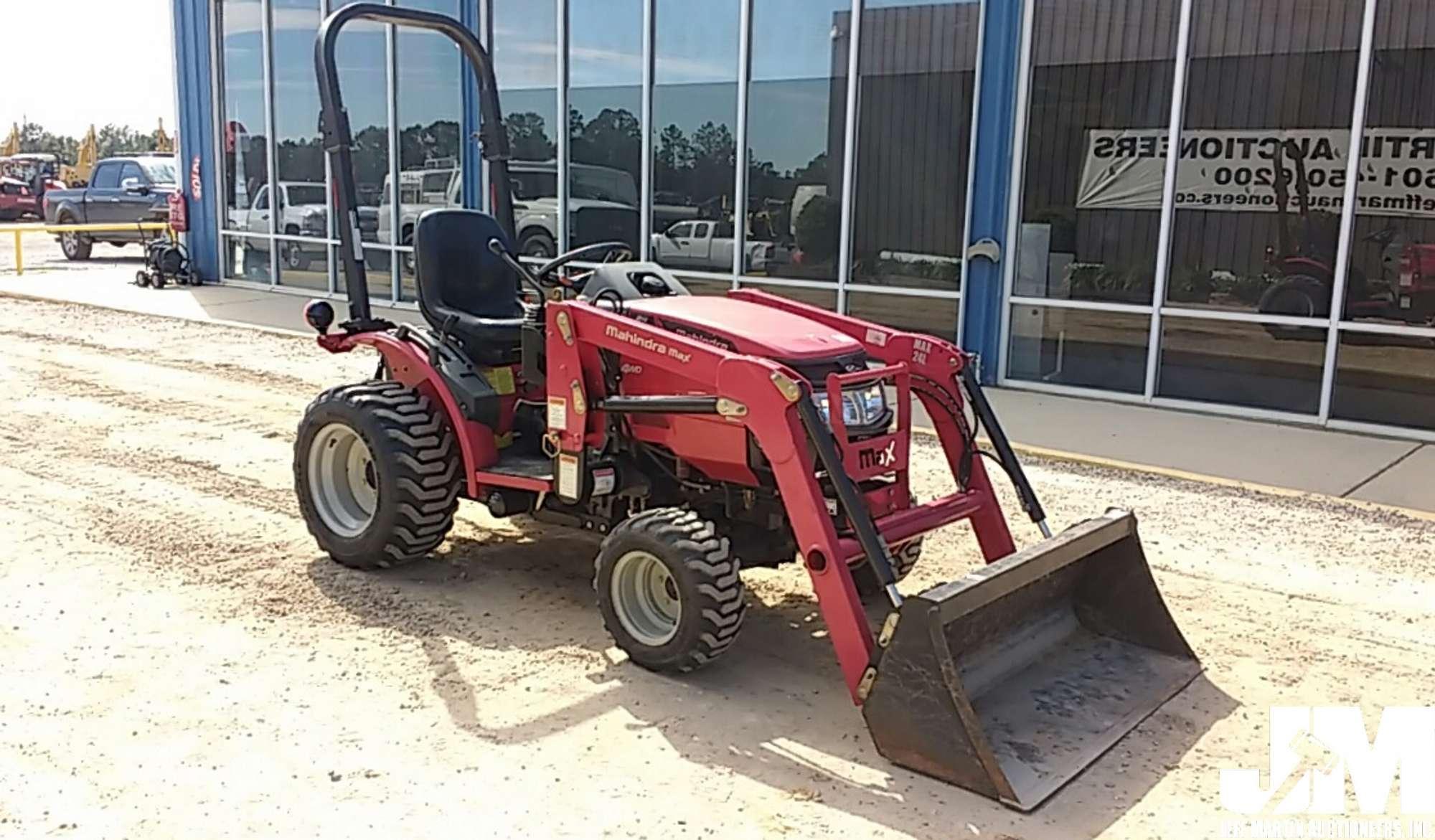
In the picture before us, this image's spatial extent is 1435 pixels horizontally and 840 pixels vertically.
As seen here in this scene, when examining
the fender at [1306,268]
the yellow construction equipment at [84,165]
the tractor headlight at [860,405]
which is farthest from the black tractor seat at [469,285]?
the yellow construction equipment at [84,165]

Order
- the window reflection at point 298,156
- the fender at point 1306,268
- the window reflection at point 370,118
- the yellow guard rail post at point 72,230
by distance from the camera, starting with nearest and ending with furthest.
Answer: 1. the fender at point 1306,268
2. the window reflection at point 370,118
3. the window reflection at point 298,156
4. the yellow guard rail post at point 72,230

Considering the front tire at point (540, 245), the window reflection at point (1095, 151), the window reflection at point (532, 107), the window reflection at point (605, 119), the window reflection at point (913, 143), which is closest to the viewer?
the window reflection at point (1095, 151)

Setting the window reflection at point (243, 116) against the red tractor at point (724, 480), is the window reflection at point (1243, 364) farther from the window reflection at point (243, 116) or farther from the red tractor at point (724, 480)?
the window reflection at point (243, 116)

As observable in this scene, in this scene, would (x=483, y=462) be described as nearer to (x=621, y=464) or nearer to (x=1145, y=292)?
(x=621, y=464)

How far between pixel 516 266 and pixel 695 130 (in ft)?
24.1

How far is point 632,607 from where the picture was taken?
432cm

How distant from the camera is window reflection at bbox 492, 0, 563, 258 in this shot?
43.8 ft

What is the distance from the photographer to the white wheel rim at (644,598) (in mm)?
4246

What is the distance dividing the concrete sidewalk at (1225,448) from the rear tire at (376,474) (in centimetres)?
423

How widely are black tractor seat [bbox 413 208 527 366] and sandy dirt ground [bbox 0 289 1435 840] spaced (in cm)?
99

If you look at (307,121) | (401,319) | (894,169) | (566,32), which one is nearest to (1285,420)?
(894,169)

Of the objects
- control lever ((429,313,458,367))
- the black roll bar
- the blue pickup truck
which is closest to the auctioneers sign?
the black roll bar

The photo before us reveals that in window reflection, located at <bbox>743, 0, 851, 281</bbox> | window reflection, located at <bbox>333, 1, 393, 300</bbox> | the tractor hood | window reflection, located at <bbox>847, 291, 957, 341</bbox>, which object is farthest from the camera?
window reflection, located at <bbox>333, 1, 393, 300</bbox>

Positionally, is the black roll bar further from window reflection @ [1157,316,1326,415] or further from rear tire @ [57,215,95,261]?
rear tire @ [57,215,95,261]
